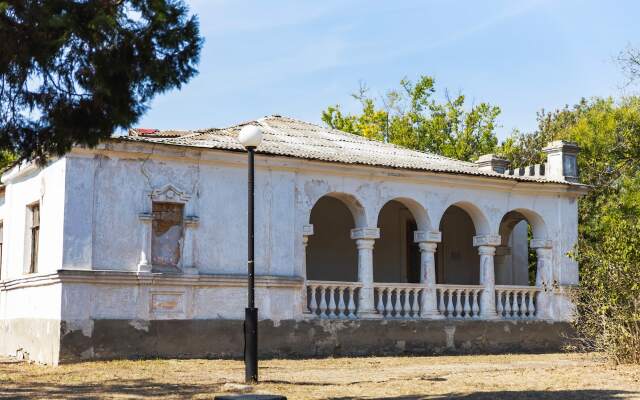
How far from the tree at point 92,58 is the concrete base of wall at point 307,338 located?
6.34 metres

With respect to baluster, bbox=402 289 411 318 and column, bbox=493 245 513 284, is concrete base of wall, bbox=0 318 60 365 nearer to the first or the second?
baluster, bbox=402 289 411 318

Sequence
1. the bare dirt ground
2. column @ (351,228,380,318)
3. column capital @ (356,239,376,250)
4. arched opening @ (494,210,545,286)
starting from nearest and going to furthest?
the bare dirt ground, column @ (351,228,380,318), column capital @ (356,239,376,250), arched opening @ (494,210,545,286)

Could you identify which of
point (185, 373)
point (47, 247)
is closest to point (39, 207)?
point (47, 247)

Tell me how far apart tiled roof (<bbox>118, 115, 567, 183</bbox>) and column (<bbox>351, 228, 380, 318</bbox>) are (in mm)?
1449

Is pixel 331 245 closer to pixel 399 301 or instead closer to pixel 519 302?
pixel 399 301

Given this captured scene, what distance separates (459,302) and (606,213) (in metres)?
9.52

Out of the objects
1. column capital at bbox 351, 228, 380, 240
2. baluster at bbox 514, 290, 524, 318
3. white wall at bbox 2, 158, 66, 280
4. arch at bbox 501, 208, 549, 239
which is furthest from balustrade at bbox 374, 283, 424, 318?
white wall at bbox 2, 158, 66, 280

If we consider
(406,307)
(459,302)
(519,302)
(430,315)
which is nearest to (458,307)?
(459,302)

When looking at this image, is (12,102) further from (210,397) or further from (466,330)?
(466,330)

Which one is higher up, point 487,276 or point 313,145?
point 313,145

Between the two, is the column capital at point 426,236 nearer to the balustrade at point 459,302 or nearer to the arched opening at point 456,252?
the balustrade at point 459,302

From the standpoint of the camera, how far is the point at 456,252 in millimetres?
23719

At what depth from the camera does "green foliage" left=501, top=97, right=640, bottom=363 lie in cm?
1473

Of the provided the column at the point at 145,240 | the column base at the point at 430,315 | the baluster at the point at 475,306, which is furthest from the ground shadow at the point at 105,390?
the baluster at the point at 475,306
